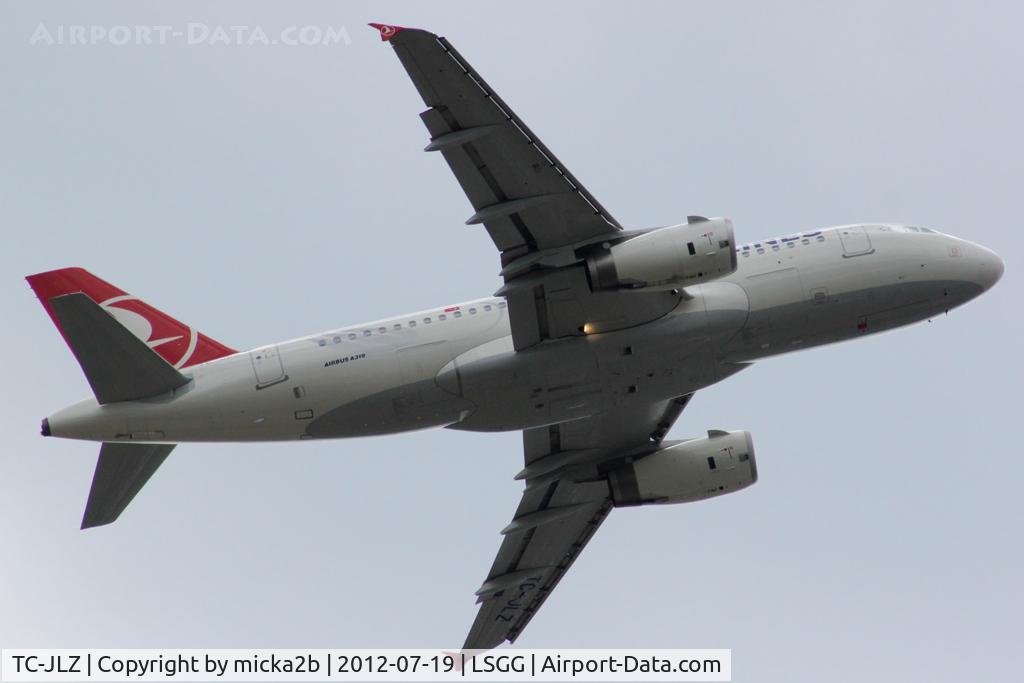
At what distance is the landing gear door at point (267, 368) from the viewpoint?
3812cm

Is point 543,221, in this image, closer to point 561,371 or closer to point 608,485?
point 561,371

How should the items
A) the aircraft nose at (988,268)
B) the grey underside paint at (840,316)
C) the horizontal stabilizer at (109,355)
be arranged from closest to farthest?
1. the horizontal stabilizer at (109,355)
2. the grey underside paint at (840,316)
3. the aircraft nose at (988,268)

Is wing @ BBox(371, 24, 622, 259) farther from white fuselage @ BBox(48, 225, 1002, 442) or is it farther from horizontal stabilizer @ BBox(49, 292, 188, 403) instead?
horizontal stabilizer @ BBox(49, 292, 188, 403)

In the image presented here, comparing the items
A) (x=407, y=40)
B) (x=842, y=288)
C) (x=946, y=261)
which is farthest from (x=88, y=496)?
(x=946, y=261)

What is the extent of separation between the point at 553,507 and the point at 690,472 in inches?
197

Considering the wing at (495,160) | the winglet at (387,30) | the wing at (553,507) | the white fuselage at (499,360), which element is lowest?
the wing at (553,507)

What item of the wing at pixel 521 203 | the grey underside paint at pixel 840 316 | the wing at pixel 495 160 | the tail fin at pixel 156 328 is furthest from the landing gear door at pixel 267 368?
the grey underside paint at pixel 840 316

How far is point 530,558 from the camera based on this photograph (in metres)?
47.3

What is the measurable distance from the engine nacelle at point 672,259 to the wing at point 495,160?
1068 mm

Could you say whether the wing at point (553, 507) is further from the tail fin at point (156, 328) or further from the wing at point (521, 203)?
the tail fin at point (156, 328)

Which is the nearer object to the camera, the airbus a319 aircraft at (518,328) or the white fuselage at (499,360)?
the airbus a319 aircraft at (518,328)

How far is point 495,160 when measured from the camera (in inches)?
1401

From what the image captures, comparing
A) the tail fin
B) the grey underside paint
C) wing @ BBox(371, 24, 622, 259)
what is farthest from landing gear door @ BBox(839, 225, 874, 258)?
the tail fin

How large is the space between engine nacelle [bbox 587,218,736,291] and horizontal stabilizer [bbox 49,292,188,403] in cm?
1229
